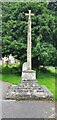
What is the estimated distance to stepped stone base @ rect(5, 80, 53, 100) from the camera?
11.8 feet

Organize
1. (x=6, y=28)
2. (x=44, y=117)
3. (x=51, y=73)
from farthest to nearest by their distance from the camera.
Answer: (x=6, y=28) → (x=51, y=73) → (x=44, y=117)

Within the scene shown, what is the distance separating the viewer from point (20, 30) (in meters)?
5.86

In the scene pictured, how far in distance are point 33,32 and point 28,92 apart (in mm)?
2393

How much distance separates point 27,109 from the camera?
294 centimetres

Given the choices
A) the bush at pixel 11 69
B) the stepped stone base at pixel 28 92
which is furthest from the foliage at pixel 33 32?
the stepped stone base at pixel 28 92

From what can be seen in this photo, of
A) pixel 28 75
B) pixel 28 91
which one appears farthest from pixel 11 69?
pixel 28 91

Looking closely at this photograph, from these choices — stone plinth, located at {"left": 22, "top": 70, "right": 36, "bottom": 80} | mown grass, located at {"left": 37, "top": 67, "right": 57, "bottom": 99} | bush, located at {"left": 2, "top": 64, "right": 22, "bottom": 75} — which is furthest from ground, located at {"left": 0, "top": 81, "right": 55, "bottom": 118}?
bush, located at {"left": 2, "top": 64, "right": 22, "bottom": 75}

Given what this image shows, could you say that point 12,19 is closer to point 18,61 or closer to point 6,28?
point 6,28

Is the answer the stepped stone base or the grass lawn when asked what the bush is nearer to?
the grass lawn

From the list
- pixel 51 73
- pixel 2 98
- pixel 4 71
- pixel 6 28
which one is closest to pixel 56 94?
pixel 2 98

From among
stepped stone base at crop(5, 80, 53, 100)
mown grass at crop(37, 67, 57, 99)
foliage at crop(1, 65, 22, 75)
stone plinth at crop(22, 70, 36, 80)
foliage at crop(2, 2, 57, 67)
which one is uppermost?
foliage at crop(2, 2, 57, 67)

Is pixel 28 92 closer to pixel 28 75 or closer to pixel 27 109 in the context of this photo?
pixel 28 75

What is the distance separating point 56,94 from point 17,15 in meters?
2.79

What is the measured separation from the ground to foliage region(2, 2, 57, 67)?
2339 millimetres
